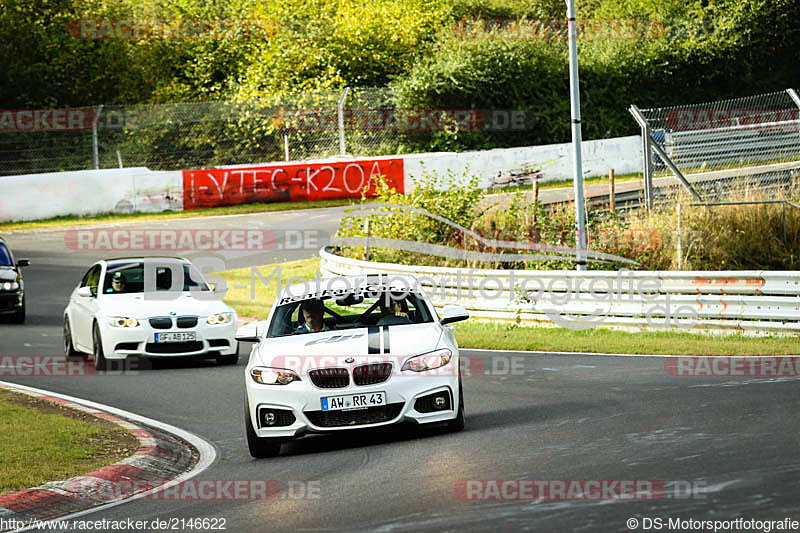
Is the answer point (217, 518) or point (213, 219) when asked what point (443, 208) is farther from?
point (217, 518)

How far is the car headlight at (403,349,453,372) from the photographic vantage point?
30.8 ft

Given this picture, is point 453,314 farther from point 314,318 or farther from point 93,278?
point 93,278

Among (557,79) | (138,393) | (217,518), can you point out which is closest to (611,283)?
(138,393)

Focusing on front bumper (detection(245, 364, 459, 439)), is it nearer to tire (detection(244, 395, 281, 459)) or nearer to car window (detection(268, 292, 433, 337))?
tire (detection(244, 395, 281, 459))

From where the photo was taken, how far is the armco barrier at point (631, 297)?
53.7 feet

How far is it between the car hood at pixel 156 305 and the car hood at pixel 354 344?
6003mm

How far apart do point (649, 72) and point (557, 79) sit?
4325 mm

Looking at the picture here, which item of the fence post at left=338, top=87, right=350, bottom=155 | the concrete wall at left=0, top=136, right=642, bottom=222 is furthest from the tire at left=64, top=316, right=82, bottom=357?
the fence post at left=338, top=87, right=350, bottom=155

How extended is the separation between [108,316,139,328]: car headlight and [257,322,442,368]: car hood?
6004 millimetres

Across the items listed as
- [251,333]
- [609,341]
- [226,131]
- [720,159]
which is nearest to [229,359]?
[609,341]

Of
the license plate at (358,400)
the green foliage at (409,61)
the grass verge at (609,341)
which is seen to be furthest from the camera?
the green foliage at (409,61)

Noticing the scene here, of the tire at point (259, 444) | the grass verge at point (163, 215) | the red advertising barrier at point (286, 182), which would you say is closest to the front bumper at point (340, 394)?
the tire at point (259, 444)

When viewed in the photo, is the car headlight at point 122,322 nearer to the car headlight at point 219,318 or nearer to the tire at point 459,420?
the car headlight at point 219,318

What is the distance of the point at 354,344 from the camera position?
31.3 ft
